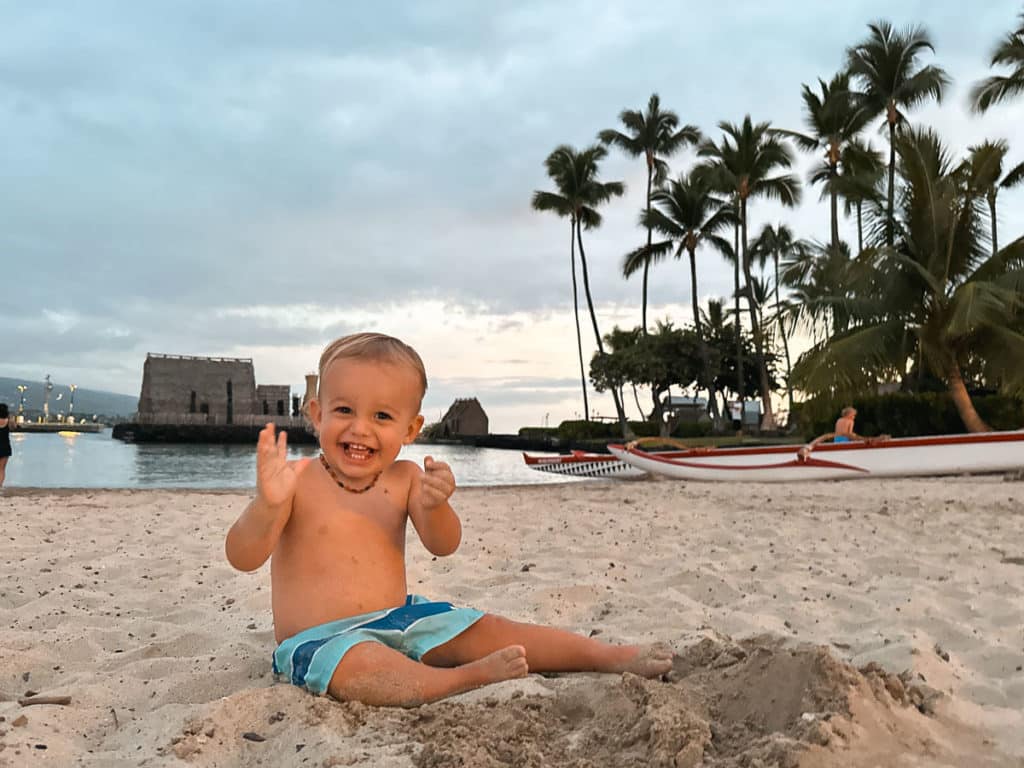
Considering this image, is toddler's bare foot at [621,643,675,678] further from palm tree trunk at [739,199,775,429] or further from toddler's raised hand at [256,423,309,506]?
palm tree trunk at [739,199,775,429]

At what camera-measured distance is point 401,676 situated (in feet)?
6.86

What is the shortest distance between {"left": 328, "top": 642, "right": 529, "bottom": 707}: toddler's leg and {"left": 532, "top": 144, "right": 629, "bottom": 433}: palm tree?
3316cm

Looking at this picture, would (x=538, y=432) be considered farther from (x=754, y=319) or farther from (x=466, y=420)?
(x=754, y=319)

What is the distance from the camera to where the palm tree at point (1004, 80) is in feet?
71.1

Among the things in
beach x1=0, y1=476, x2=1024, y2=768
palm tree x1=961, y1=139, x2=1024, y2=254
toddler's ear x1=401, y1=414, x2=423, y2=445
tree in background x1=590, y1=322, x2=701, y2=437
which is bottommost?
beach x1=0, y1=476, x2=1024, y2=768

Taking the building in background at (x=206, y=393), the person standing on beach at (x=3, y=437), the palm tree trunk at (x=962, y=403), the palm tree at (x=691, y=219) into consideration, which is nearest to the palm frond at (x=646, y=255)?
the palm tree at (x=691, y=219)

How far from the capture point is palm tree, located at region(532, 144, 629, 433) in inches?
1396

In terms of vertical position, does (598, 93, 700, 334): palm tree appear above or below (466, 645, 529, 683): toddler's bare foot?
above

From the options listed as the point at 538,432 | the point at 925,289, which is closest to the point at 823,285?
the point at 925,289

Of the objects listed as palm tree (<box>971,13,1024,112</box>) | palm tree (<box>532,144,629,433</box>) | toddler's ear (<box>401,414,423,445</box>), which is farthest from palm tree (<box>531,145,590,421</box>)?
toddler's ear (<box>401,414,423,445</box>)

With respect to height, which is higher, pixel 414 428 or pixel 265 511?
pixel 414 428

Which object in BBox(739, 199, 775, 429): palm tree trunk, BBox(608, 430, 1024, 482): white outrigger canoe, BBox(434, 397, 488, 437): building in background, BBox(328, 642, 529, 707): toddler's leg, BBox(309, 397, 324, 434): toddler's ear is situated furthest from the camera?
BBox(434, 397, 488, 437): building in background

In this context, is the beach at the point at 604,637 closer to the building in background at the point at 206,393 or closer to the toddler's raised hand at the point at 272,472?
the toddler's raised hand at the point at 272,472

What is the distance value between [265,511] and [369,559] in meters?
0.37
